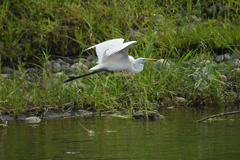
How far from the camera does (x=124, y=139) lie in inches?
162

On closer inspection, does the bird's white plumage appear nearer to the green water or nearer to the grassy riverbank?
the grassy riverbank

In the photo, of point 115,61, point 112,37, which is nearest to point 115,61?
point 115,61

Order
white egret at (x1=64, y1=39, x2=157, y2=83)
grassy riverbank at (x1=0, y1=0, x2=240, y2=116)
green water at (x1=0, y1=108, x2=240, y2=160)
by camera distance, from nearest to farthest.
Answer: green water at (x1=0, y1=108, x2=240, y2=160)
white egret at (x1=64, y1=39, x2=157, y2=83)
grassy riverbank at (x1=0, y1=0, x2=240, y2=116)

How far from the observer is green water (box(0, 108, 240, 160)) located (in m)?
3.40

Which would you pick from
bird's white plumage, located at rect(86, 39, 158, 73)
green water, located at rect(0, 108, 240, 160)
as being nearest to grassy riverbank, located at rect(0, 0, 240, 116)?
bird's white plumage, located at rect(86, 39, 158, 73)

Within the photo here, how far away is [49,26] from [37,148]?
6.33m

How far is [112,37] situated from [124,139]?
5.33 meters

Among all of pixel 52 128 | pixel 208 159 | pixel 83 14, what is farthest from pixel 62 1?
pixel 208 159

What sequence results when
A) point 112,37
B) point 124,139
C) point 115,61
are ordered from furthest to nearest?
point 112,37
point 115,61
point 124,139

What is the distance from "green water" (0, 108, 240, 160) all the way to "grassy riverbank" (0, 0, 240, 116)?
831 millimetres

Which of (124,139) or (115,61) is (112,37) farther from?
(124,139)

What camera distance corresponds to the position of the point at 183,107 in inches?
269

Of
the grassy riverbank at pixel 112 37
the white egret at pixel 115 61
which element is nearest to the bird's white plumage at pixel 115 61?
the white egret at pixel 115 61

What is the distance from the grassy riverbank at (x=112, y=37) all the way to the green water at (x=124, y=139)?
83cm
